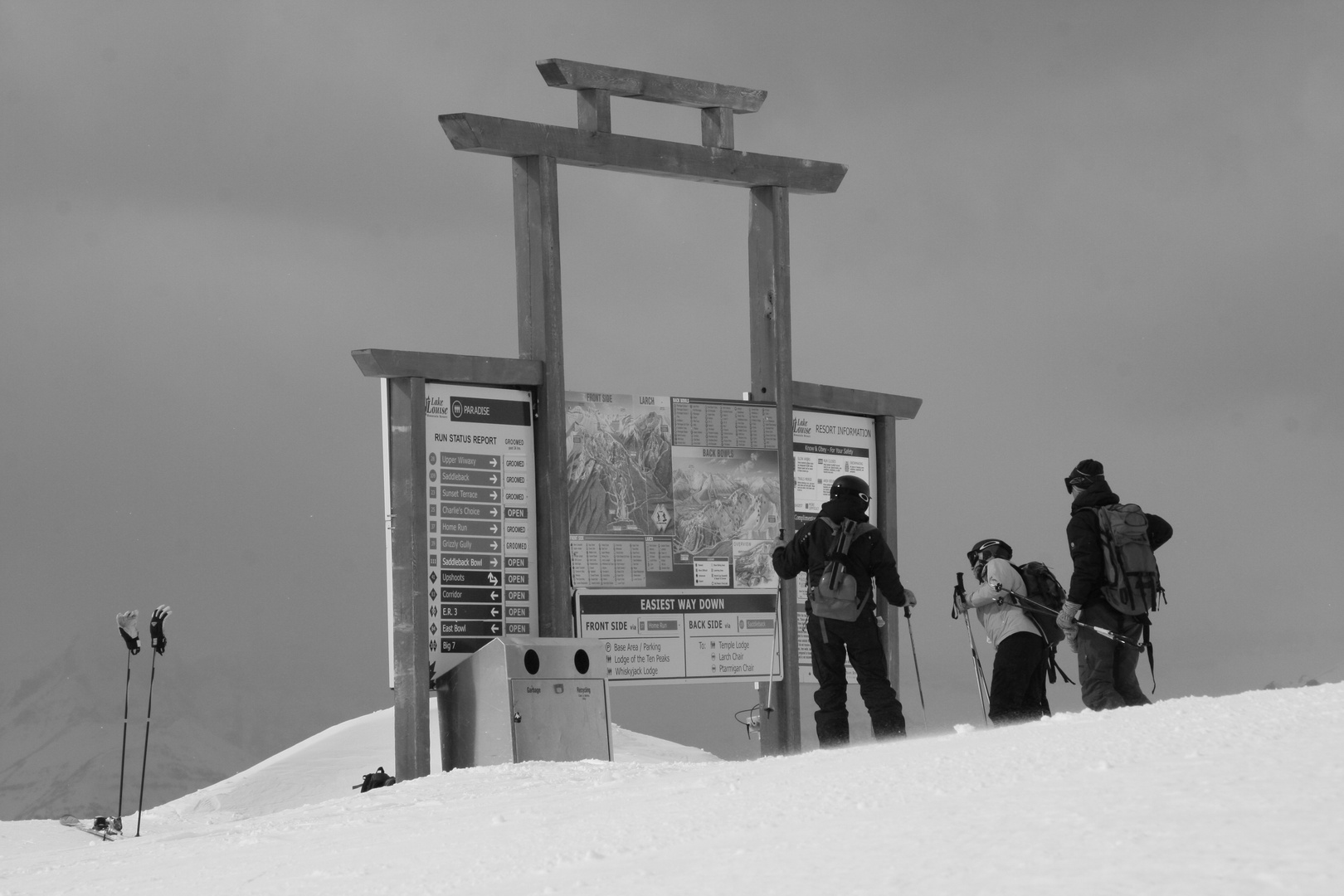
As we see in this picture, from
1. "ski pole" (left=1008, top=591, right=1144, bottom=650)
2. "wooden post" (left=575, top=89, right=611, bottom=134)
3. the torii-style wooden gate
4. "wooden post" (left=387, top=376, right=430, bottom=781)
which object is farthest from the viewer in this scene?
"wooden post" (left=575, top=89, right=611, bottom=134)

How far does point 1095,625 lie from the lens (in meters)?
8.41

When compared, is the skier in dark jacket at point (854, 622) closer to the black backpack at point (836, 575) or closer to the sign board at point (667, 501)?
the black backpack at point (836, 575)

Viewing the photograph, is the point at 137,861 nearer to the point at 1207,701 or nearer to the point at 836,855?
the point at 836,855

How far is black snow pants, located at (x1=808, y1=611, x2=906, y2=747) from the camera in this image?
9.21 m

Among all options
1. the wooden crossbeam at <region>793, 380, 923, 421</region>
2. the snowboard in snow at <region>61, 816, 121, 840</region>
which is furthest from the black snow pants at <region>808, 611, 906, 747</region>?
the snowboard in snow at <region>61, 816, 121, 840</region>

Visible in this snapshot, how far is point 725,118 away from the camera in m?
12.2

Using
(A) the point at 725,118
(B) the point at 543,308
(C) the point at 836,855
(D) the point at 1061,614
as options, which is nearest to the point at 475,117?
(B) the point at 543,308

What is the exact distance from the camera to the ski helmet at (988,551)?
Answer: 28.6 feet

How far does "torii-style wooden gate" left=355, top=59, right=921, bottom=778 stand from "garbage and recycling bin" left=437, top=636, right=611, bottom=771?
9.7 inches

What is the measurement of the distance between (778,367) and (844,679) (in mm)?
3323

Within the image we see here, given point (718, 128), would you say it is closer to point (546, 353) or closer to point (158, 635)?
point (546, 353)

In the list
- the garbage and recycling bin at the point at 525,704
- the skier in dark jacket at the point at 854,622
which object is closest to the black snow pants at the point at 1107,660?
Result: the skier in dark jacket at the point at 854,622

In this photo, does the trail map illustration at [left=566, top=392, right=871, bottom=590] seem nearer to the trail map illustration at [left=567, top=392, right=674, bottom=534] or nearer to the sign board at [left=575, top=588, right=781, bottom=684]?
the trail map illustration at [left=567, top=392, right=674, bottom=534]

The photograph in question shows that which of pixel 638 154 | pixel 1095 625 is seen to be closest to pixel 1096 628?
pixel 1095 625
